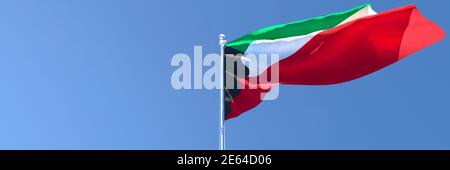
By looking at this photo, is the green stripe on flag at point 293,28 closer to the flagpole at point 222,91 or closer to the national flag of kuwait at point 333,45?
the national flag of kuwait at point 333,45

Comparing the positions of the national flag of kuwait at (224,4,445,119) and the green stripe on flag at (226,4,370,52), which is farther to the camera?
the green stripe on flag at (226,4,370,52)

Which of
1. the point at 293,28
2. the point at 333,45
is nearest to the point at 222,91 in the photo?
the point at 293,28

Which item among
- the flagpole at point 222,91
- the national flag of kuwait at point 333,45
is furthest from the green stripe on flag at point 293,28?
the flagpole at point 222,91

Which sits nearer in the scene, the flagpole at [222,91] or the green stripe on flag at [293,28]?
the flagpole at [222,91]

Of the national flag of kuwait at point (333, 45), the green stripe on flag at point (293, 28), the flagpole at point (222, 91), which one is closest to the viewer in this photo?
the national flag of kuwait at point (333, 45)

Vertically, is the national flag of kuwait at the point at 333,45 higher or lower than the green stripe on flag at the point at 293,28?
lower

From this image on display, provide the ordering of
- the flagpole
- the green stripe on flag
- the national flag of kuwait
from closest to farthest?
the national flag of kuwait
the flagpole
the green stripe on flag

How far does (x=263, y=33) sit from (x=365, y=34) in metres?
3.19

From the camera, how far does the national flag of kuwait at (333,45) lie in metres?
17.4

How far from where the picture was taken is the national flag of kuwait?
57.2 ft

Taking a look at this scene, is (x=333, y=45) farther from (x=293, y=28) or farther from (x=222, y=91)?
(x=222, y=91)

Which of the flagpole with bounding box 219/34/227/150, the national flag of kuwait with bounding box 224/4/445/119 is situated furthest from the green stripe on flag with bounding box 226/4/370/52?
the flagpole with bounding box 219/34/227/150

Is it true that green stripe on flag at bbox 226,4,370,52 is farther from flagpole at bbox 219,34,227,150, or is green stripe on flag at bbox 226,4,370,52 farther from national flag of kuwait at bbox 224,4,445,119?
flagpole at bbox 219,34,227,150
